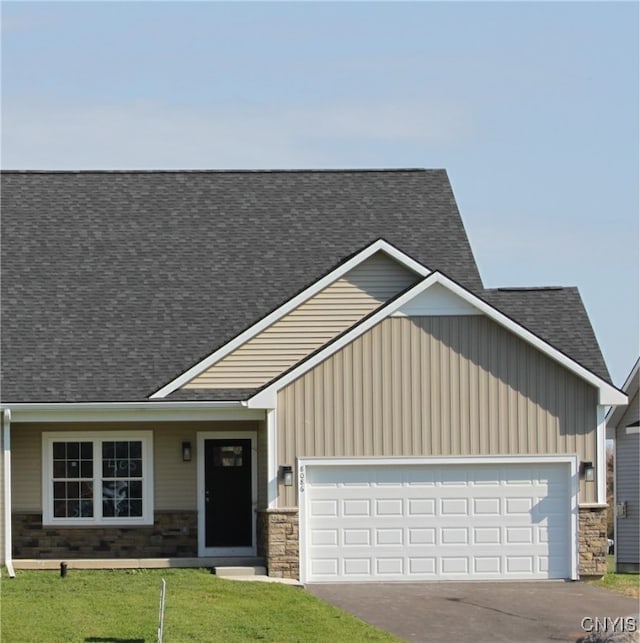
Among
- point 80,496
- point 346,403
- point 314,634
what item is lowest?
point 314,634

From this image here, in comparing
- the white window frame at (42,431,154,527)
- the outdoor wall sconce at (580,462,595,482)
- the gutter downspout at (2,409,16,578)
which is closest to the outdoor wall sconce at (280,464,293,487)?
the white window frame at (42,431,154,527)

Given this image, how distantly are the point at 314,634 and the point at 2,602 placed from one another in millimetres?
4636

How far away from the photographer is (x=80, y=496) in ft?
76.0

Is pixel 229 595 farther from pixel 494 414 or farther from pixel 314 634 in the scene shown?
pixel 494 414

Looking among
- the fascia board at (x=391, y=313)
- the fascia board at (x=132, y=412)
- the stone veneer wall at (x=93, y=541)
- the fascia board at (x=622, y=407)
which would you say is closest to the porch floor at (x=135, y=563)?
the stone veneer wall at (x=93, y=541)

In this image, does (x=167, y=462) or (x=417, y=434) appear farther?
(x=167, y=462)

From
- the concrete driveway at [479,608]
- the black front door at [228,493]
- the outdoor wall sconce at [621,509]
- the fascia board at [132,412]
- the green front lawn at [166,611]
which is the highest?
the fascia board at [132,412]

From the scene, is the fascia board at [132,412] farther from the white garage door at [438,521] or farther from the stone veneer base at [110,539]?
the stone veneer base at [110,539]

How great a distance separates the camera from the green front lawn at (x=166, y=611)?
52.6ft

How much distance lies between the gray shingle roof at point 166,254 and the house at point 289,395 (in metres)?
0.05

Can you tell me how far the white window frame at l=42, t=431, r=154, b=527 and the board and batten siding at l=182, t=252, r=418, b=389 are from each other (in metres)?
1.64

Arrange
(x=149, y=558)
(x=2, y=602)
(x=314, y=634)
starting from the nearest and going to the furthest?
(x=314, y=634) → (x=2, y=602) → (x=149, y=558)

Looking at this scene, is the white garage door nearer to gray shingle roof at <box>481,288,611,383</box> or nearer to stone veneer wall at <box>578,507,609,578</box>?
stone veneer wall at <box>578,507,609,578</box>

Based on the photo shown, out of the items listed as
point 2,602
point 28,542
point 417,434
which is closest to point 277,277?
point 417,434
